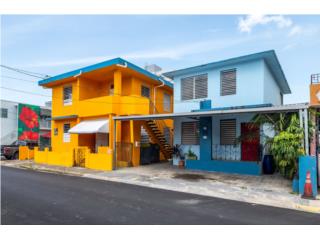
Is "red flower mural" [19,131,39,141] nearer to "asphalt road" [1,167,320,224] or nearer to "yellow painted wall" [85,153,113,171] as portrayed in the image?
"yellow painted wall" [85,153,113,171]

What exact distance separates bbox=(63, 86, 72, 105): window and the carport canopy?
3106 mm

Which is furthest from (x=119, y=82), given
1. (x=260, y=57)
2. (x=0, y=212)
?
(x=0, y=212)

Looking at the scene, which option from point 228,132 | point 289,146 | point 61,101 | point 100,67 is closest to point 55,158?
point 61,101

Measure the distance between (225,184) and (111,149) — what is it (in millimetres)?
6929

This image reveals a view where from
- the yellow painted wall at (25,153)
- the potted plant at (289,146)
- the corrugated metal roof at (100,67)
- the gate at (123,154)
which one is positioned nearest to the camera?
the potted plant at (289,146)

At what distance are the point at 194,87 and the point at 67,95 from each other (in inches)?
407

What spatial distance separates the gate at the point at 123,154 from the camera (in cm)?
1465

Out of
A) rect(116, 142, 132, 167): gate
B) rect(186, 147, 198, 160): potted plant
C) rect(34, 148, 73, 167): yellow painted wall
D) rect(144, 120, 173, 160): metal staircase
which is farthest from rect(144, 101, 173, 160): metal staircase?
rect(34, 148, 73, 167): yellow painted wall

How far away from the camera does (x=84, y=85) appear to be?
56.8 ft

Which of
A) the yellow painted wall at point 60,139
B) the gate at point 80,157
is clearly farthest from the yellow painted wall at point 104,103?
the gate at point 80,157

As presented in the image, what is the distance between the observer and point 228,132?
506 inches

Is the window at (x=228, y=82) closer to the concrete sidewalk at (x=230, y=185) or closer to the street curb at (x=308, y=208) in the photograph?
the concrete sidewalk at (x=230, y=185)

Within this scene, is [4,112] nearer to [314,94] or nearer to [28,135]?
[28,135]

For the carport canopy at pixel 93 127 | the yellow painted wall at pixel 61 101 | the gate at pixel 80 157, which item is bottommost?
the gate at pixel 80 157
